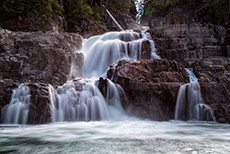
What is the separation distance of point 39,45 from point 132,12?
26.0 meters

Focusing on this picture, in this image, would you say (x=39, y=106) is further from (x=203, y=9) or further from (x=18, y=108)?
(x=203, y=9)

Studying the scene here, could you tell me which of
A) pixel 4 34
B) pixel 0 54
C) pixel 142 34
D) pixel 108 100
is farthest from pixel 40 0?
pixel 108 100

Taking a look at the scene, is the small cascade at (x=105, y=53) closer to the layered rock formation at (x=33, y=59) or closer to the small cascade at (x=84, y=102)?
the layered rock formation at (x=33, y=59)

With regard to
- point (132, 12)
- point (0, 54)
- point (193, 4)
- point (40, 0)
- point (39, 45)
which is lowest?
point (0, 54)

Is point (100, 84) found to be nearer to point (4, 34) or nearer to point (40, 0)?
point (4, 34)

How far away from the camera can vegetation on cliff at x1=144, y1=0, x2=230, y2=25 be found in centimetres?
1881

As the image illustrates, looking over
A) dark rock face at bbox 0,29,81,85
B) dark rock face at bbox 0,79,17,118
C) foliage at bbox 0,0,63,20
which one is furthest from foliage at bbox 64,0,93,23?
dark rock face at bbox 0,79,17,118

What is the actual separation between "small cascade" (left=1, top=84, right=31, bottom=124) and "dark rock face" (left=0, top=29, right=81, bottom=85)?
251 centimetres

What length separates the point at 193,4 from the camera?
71.4 ft

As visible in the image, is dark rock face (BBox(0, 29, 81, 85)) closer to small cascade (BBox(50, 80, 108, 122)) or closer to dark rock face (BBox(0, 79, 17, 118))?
small cascade (BBox(50, 80, 108, 122))

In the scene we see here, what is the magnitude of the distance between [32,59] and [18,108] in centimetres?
415

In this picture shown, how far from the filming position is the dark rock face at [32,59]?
35.4 feet

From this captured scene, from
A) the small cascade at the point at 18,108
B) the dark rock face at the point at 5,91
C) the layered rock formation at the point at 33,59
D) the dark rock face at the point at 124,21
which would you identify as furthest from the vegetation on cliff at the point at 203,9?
the dark rock face at the point at 5,91

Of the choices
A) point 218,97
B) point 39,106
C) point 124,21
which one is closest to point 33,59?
point 39,106
